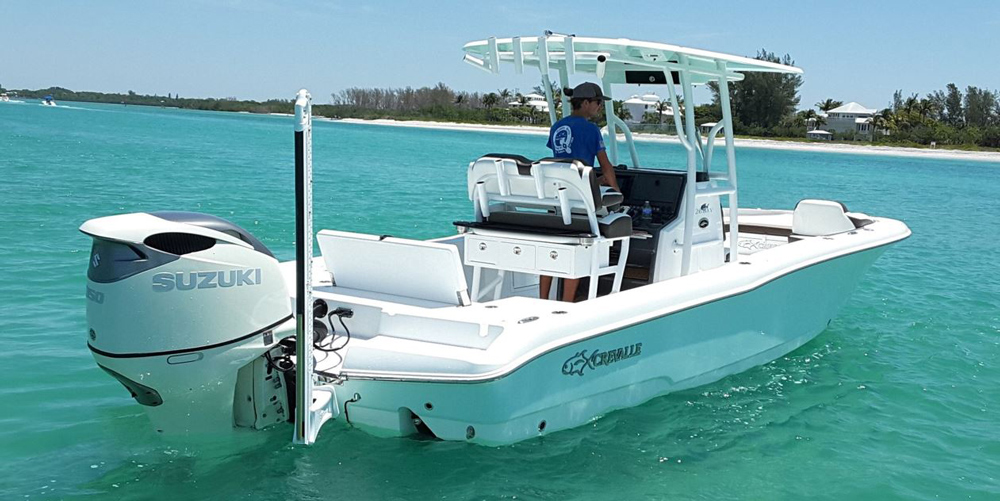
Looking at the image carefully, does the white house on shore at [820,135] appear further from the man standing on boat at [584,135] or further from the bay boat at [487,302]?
the man standing on boat at [584,135]

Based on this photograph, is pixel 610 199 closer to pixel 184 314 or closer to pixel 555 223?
pixel 555 223

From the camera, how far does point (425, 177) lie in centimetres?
2645

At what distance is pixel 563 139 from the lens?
589cm

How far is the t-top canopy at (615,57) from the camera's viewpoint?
17.8 ft

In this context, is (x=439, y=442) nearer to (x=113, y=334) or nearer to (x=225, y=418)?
(x=225, y=418)

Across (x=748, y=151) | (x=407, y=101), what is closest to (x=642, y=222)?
(x=748, y=151)

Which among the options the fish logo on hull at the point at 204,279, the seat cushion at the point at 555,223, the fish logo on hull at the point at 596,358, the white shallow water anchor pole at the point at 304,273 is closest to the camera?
the white shallow water anchor pole at the point at 304,273

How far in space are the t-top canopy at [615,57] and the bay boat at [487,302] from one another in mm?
16

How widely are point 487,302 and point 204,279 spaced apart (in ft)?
6.37

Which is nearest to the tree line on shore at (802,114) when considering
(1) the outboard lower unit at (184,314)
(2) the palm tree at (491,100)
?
(2) the palm tree at (491,100)

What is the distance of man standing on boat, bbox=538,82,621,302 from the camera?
19.0 feet

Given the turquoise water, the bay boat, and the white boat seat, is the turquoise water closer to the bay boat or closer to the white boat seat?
the bay boat

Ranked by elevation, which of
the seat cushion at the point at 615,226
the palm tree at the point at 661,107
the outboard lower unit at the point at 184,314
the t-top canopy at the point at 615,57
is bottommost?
the outboard lower unit at the point at 184,314

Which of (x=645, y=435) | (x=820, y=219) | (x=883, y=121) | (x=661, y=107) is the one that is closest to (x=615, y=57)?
(x=661, y=107)
